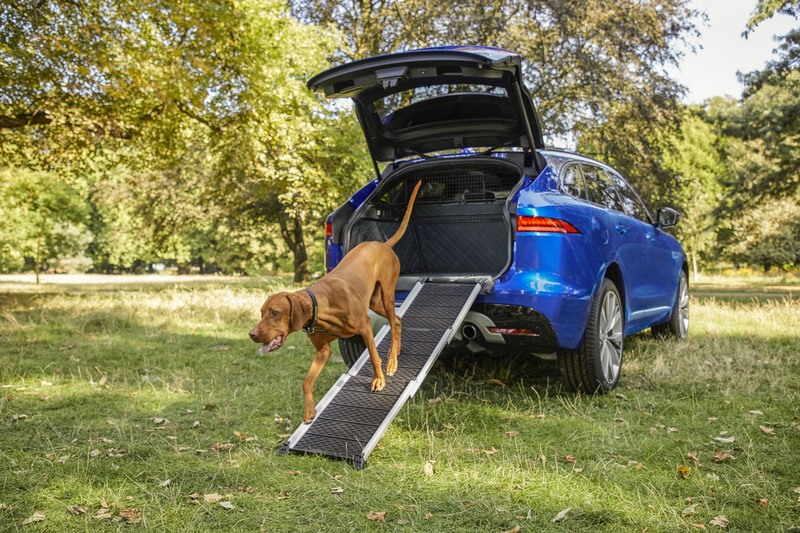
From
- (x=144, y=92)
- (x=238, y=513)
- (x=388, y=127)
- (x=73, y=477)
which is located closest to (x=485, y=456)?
(x=238, y=513)

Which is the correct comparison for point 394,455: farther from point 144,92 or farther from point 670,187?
point 670,187

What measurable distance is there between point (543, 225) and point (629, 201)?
2234 mm

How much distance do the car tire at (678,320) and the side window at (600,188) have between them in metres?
2.22

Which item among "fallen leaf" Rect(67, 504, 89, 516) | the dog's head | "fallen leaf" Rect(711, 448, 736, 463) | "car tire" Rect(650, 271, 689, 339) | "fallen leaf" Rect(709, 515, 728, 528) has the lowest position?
"fallen leaf" Rect(711, 448, 736, 463)

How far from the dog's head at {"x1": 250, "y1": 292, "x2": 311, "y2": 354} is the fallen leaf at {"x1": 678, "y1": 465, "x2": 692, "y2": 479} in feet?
6.98

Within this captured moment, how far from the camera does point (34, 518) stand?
297cm

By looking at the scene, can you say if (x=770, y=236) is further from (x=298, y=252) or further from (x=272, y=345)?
(x=272, y=345)

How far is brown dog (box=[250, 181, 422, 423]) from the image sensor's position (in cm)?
343

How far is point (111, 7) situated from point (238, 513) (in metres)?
11.8

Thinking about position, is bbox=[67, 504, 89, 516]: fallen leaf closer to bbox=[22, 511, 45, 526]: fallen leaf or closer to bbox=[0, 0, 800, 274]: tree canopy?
bbox=[22, 511, 45, 526]: fallen leaf

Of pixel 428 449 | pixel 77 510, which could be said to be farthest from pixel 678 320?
pixel 77 510

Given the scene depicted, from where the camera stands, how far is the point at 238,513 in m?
3.08

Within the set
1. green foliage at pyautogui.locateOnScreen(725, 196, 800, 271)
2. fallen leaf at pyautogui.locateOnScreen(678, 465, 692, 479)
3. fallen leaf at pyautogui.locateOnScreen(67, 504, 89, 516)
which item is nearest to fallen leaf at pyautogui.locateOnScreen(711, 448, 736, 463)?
fallen leaf at pyautogui.locateOnScreen(678, 465, 692, 479)

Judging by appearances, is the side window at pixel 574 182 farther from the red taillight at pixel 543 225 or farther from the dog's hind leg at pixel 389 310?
the dog's hind leg at pixel 389 310
